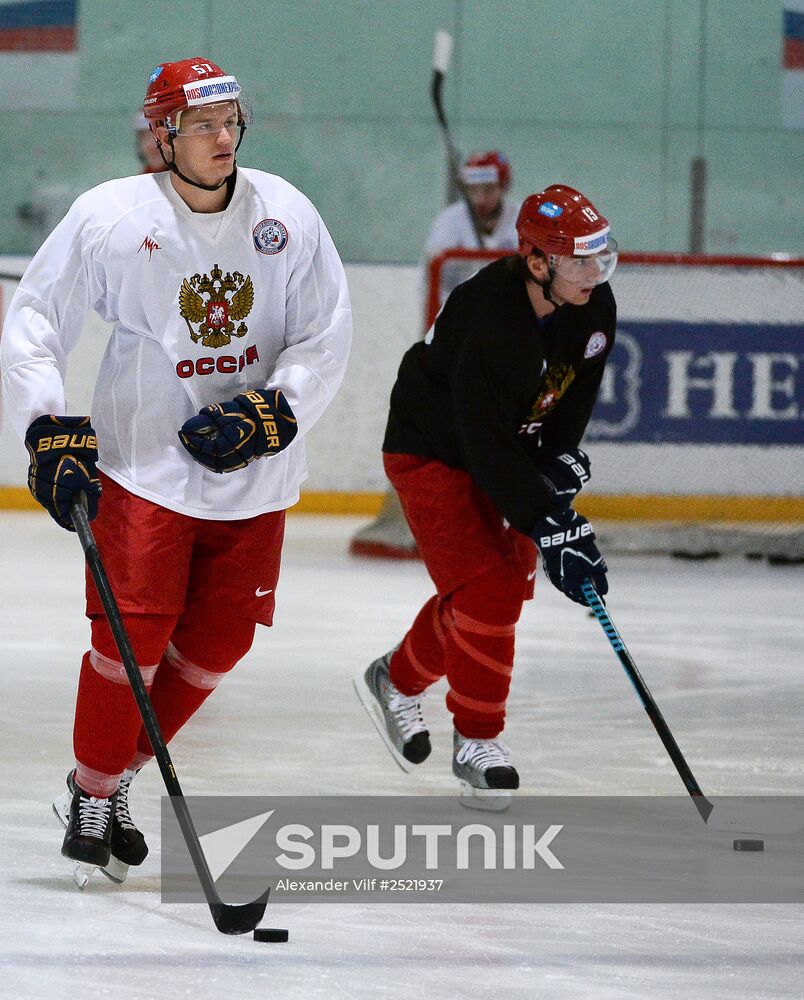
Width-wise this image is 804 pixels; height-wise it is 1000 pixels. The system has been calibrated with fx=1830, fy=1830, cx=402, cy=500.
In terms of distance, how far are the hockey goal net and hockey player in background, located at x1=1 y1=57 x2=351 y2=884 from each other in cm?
329

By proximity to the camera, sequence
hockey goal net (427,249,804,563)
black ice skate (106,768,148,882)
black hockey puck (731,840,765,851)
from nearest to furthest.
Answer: black ice skate (106,768,148,882)
black hockey puck (731,840,765,851)
hockey goal net (427,249,804,563)

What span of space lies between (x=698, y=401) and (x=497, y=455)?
3029 mm

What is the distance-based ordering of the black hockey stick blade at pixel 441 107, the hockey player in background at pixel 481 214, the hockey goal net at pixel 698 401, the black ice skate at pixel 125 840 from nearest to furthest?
the black ice skate at pixel 125 840 < the hockey goal net at pixel 698 401 < the black hockey stick blade at pixel 441 107 < the hockey player in background at pixel 481 214

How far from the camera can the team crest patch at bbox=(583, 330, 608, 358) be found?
2.77 metres

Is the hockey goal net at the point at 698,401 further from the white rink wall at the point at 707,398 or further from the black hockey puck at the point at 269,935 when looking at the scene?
the black hockey puck at the point at 269,935

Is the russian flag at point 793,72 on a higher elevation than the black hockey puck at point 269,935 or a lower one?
higher

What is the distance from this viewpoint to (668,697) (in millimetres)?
3588

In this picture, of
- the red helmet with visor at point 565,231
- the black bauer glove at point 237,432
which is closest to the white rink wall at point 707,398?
the red helmet with visor at point 565,231

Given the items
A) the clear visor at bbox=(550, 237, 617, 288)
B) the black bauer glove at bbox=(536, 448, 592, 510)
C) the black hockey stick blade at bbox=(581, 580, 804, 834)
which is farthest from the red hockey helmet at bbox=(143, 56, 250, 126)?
the black hockey stick blade at bbox=(581, 580, 804, 834)

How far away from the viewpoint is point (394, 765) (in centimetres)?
297

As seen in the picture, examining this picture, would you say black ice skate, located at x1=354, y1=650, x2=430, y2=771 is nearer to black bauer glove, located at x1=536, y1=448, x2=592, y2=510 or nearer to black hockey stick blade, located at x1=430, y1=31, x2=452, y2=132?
black bauer glove, located at x1=536, y1=448, x2=592, y2=510

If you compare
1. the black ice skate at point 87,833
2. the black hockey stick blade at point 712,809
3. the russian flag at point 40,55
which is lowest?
the black hockey stick blade at point 712,809

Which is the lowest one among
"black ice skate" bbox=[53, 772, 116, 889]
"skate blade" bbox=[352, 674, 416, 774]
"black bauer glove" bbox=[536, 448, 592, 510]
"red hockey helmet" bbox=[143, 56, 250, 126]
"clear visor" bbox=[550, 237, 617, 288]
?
Result: "skate blade" bbox=[352, 674, 416, 774]

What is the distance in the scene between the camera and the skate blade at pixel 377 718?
296 cm
